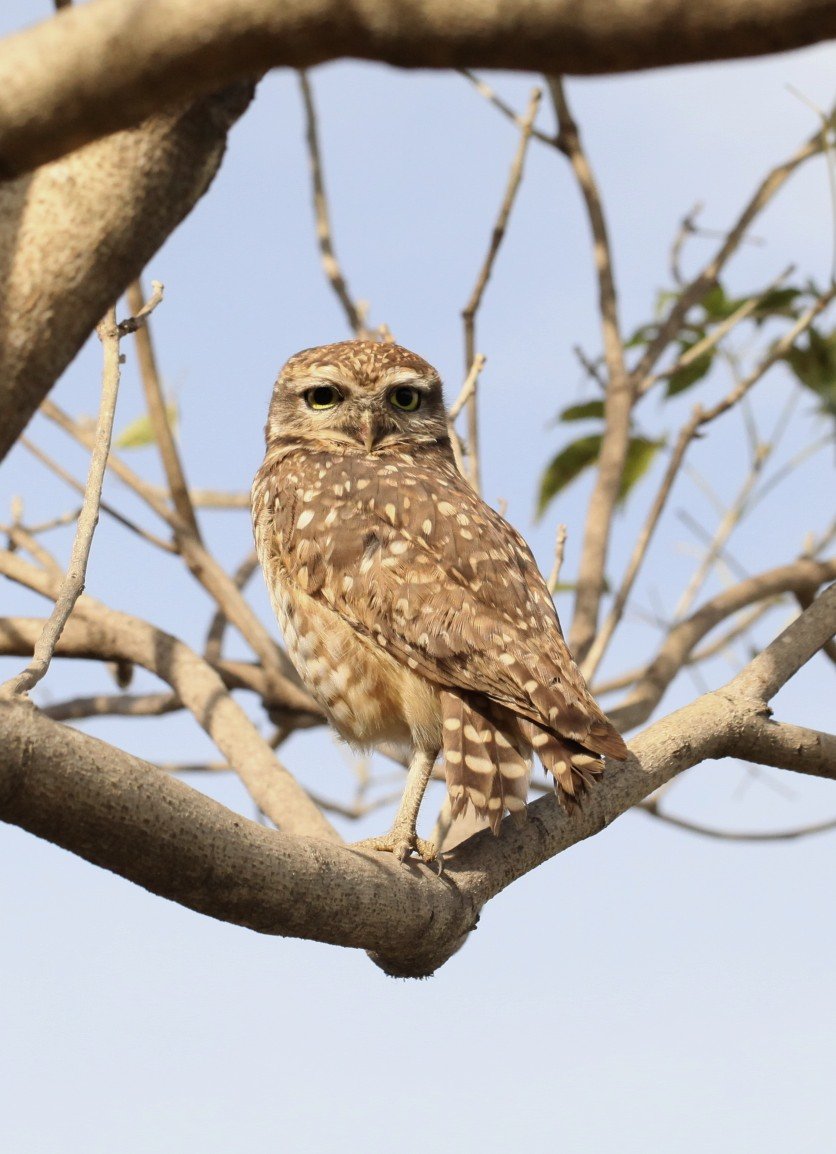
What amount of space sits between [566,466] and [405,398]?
1.11 m

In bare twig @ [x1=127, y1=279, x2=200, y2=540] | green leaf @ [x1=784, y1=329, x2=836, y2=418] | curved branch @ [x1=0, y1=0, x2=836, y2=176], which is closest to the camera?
curved branch @ [x1=0, y1=0, x2=836, y2=176]

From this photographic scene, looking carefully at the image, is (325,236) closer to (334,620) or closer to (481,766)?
(334,620)

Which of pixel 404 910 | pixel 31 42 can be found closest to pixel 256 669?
pixel 404 910

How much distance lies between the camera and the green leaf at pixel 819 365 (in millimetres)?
5566

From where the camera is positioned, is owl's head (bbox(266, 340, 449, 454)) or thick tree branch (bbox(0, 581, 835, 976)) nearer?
thick tree branch (bbox(0, 581, 835, 976))

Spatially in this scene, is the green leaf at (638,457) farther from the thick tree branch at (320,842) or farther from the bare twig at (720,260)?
the thick tree branch at (320,842)

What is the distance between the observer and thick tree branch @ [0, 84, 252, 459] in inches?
72.6

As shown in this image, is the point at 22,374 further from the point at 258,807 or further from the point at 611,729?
the point at 258,807

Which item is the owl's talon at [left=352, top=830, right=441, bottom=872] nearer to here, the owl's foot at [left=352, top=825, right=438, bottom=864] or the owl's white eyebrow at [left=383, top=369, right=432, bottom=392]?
the owl's foot at [left=352, top=825, right=438, bottom=864]

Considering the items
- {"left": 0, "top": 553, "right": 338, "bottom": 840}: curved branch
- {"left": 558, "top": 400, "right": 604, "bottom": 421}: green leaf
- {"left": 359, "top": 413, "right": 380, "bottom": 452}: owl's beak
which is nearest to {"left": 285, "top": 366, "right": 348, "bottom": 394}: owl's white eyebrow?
{"left": 359, "top": 413, "right": 380, "bottom": 452}: owl's beak

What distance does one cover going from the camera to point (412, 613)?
Answer: 3773 mm

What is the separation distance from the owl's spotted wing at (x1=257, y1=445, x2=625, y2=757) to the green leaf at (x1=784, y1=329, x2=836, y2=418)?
6.12ft

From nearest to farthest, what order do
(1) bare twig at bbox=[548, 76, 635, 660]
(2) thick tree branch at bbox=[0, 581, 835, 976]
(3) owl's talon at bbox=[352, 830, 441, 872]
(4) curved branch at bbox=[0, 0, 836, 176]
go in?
(4) curved branch at bbox=[0, 0, 836, 176]
(2) thick tree branch at bbox=[0, 581, 835, 976]
(3) owl's talon at bbox=[352, 830, 441, 872]
(1) bare twig at bbox=[548, 76, 635, 660]

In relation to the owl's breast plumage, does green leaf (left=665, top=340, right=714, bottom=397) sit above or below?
above
